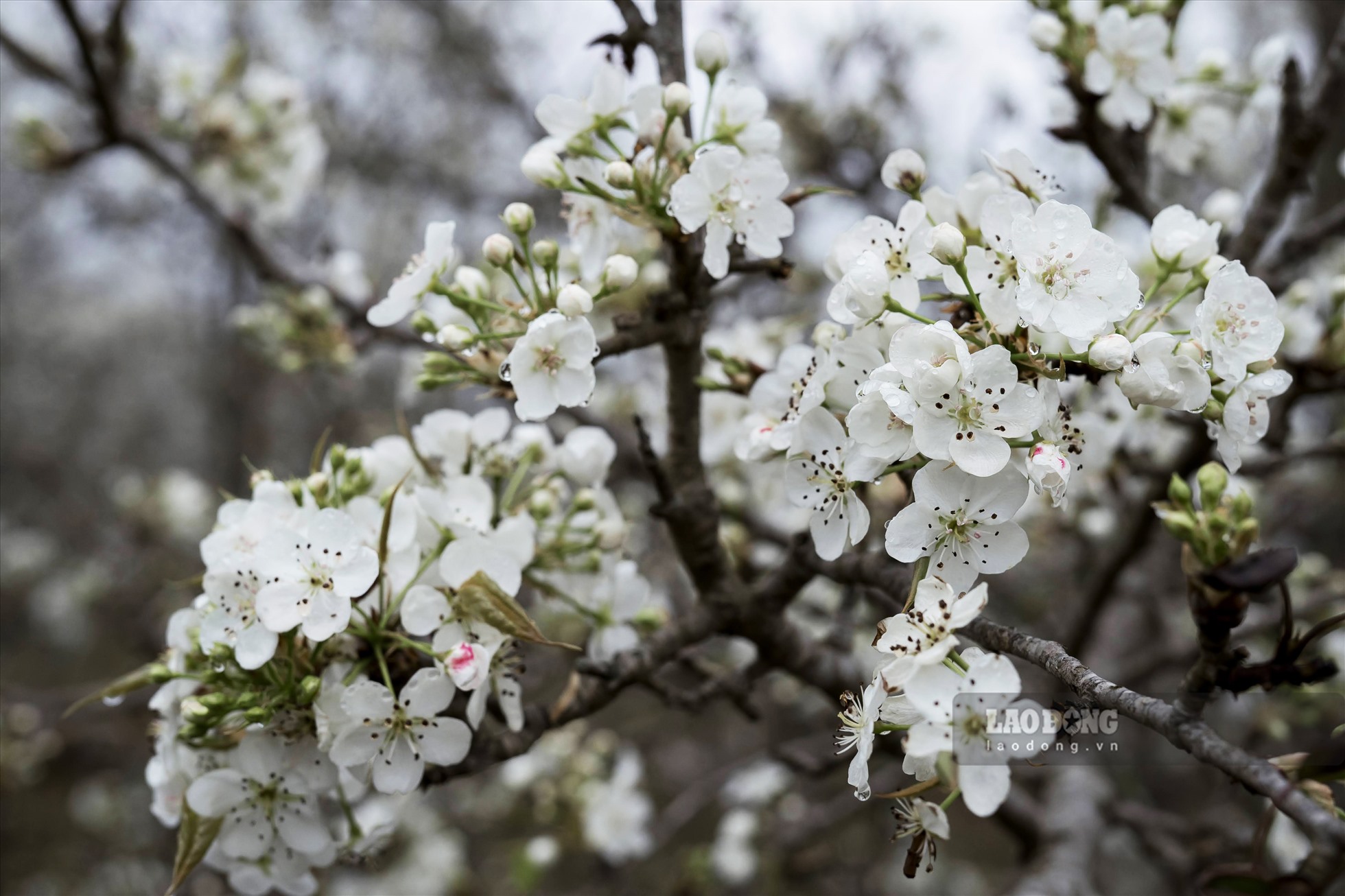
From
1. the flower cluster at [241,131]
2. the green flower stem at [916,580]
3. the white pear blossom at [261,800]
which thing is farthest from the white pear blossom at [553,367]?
the flower cluster at [241,131]

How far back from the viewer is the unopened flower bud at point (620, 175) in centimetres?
154

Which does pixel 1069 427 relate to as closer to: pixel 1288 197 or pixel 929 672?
pixel 929 672

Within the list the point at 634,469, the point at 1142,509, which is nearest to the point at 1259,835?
the point at 1142,509

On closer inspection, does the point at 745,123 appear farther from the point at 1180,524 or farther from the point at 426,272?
the point at 1180,524

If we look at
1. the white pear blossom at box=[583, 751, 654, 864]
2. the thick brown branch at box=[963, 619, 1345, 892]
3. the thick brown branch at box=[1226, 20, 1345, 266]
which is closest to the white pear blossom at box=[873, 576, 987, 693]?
the thick brown branch at box=[963, 619, 1345, 892]

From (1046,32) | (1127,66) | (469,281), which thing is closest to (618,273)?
(469,281)

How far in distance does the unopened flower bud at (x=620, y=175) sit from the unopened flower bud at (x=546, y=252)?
0.15 metres

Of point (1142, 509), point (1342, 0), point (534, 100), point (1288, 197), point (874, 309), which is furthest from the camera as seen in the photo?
point (534, 100)

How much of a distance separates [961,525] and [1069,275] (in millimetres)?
388

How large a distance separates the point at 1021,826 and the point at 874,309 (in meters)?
2.39

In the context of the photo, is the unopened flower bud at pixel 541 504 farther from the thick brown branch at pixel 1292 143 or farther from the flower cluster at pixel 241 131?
the flower cluster at pixel 241 131

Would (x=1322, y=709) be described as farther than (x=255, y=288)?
No

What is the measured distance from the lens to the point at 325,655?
5.17 feet

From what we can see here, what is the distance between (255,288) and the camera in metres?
7.30
